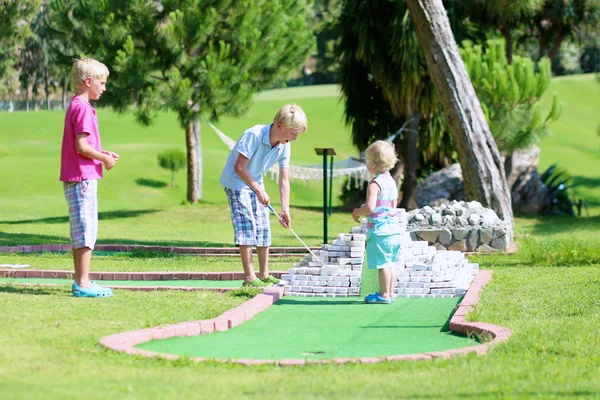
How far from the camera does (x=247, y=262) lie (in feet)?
22.8

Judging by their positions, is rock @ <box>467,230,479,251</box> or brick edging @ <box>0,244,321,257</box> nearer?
brick edging @ <box>0,244,321,257</box>

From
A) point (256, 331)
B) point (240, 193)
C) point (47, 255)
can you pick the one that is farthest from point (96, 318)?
point (47, 255)

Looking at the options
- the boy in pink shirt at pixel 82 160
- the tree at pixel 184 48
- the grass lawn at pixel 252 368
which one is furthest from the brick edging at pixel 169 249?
the tree at pixel 184 48

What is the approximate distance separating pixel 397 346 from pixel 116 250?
6.97m

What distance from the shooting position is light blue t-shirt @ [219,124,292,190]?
6.63 m

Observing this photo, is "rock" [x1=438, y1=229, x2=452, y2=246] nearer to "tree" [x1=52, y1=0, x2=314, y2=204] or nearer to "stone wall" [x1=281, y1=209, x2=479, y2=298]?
"stone wall" [x1=281, y1=209, x2=479, y2=298]

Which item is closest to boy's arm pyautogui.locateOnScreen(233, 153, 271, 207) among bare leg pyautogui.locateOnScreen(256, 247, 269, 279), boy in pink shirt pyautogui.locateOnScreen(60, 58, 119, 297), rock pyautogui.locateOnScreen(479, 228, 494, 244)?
bare leg pyautogui.locateOnScreen(256, 247, 269, 279)

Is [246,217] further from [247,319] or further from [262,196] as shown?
[247,319]

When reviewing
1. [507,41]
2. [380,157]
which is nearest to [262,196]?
[380,157]

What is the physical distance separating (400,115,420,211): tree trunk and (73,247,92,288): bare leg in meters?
15.7

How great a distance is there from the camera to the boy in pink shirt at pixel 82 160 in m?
6.13

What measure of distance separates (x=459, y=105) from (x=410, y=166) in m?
9.06

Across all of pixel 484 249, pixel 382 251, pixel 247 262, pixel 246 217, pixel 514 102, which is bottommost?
pixel 484 249

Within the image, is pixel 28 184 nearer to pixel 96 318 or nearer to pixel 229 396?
pixel 96 318
